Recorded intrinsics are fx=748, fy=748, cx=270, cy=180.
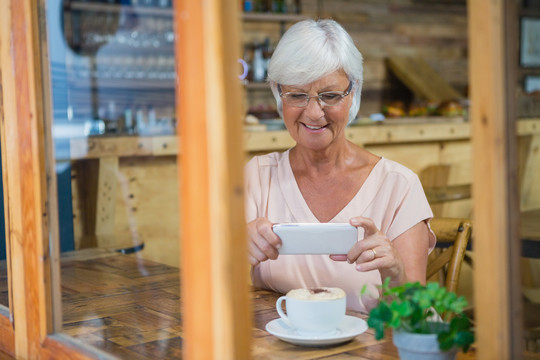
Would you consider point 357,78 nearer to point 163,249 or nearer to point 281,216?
point 281,216

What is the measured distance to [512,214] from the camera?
904mm

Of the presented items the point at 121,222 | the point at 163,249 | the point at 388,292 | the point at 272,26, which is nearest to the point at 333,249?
the point at 388,292

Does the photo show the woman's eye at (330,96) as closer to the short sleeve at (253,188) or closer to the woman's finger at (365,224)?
the short sleeve at (253,188)

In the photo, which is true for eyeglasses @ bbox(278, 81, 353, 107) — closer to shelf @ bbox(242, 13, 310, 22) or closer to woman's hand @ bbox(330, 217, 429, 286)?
woman's hand @ bbox(330, 217, 429, 286)

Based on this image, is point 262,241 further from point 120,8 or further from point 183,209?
point 120,8

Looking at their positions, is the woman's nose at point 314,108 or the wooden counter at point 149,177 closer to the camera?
the woman's nose at point 314,108

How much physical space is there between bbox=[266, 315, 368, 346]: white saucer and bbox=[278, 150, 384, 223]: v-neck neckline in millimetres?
609

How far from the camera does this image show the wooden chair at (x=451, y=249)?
81.5 inches

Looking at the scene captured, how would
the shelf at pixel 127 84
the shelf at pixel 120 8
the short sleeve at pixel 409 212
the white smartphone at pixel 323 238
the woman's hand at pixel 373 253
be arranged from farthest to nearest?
1. the shelf at pixel 120 8
2. the shelf at pixel 127 84
3. the short sleeve at pixel 409 212
4. the woman's hand at pixel 373 253
5. the white smartphone at pixel 323 238

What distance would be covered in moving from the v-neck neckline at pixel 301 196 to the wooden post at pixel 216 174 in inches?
41.7

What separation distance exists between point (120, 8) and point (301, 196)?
3159 millimetres

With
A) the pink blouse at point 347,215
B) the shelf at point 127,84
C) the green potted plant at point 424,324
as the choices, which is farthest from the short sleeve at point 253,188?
the shelf at point 127,84

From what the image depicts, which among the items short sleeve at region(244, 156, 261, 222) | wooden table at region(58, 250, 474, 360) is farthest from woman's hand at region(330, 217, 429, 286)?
short sleeve at region(244, 156, 261, 222)

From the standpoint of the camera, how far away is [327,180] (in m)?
2.12
